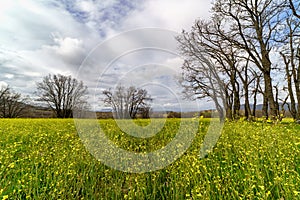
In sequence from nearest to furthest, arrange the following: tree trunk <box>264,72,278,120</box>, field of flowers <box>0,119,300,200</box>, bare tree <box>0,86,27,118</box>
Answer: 1. field of flowers <box>0,119,300,200</box>
2. tree trunk <box>264,72,278,120</box>
3. bare tree <box>0,86,27,118</box>

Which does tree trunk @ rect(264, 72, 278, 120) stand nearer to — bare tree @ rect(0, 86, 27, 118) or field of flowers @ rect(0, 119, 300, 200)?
field of flowers @ rect(0, 119, 300, 200)

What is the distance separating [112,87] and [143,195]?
3.13m

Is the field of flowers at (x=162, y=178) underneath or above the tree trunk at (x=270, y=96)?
underneath

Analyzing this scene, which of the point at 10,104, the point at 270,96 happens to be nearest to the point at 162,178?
the point at 270,96

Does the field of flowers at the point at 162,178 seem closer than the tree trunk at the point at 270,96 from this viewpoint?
Yes

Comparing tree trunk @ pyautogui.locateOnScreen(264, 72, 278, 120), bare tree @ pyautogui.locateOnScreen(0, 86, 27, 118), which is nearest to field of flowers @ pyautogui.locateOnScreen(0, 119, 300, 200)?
tree trunk @ pyautogui.locateOnScreen(264, 72, 278, 120)

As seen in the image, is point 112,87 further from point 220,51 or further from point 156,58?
point 220,51

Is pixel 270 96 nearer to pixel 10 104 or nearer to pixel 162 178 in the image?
pixel 162 178

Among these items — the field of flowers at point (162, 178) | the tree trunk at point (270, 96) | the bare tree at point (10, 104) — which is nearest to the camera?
the field of flowers at point (162, 178)

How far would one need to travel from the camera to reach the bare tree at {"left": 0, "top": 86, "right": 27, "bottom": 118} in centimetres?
5341

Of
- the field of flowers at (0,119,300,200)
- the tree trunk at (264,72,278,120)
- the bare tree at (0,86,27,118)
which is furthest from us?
the bare tree at (0,86,27,118)

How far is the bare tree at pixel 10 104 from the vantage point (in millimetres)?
53406

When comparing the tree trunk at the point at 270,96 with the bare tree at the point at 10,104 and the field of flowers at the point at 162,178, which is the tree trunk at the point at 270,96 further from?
the bare tree at the point at 10,104

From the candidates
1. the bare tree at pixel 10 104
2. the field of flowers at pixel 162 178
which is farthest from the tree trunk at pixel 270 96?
the bare tree at pixel 10 104
